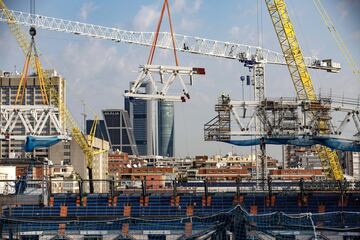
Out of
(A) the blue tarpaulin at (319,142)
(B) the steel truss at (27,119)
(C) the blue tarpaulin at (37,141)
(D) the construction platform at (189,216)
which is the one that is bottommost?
(D) the construction platform at (189,216)

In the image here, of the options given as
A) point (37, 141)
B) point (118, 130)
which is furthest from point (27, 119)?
point (118, 130)

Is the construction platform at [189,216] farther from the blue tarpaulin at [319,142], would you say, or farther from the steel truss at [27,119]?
the steel truss at [27,119]

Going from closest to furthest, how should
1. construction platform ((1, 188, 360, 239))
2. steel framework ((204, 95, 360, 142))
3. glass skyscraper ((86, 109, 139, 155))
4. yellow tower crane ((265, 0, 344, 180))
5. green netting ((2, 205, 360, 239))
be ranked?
green netting ((2, 205, 360, 239)) < construction platform ((1, 188, 360, 239)) < steel framework ((204, 95, 360, 142)) < yellow tower crane ((265, 0, 344, 180)) < glass skyscraper ((86, 109, 139, 155))

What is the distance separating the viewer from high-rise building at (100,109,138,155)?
187875mm

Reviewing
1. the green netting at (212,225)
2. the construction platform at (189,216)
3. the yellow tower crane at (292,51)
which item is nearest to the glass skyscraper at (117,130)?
the yellow tower crane at (292,51)

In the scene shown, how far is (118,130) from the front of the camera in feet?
621

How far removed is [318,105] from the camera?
26797 mm

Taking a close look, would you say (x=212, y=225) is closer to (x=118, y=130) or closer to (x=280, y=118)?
(x=280, y=118)

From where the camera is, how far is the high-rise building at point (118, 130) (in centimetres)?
18788

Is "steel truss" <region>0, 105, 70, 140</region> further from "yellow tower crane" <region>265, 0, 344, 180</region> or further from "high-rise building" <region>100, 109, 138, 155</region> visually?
"high-rise building" <region>100, 109, 138, 155</region>

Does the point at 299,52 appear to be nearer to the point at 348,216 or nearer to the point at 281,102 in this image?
the point at 281,102

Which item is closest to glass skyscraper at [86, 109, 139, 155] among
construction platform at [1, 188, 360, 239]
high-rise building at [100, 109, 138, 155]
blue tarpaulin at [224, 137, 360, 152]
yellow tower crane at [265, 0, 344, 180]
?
high-rise building at [100, 109, 138, 155]

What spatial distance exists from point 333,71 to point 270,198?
2506 centimetres

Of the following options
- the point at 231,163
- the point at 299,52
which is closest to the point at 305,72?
the point at 299,52
